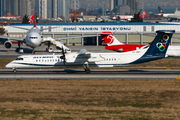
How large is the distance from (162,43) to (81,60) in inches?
463

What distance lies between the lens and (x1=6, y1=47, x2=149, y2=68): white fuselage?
41969mm

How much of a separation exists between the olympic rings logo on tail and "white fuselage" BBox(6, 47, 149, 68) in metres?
2.27

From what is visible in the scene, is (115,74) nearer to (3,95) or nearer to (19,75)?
(19,75)

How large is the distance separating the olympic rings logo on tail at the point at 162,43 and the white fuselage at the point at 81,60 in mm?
2268

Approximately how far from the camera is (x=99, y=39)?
98625 mm

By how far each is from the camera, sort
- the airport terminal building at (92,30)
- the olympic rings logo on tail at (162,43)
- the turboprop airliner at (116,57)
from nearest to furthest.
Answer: the turboprop airliner at (116,57), the olympic rings logo on tail at (162,43), the airport terminal building at (92,30)

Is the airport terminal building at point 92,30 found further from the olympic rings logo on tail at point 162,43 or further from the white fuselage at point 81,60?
the olympic rings logo on tail at point 162,43

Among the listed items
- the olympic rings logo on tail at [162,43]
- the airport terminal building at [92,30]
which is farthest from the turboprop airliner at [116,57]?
the airport terminal building at [92,30]

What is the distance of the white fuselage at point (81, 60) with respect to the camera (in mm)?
41969

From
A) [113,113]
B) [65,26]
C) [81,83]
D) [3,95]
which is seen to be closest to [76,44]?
[65,26]

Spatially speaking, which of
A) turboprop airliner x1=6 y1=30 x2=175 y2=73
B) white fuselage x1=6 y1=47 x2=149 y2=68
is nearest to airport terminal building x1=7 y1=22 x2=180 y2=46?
white fuselage x1=6 y1=47 x2=149 y2=68

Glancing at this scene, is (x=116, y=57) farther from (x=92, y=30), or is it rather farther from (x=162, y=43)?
(x=92, y=30)

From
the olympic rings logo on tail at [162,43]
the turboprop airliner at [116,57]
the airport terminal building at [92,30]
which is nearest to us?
the turboprop airliner at [116,57]

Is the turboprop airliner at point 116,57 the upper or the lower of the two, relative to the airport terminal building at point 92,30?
lower
